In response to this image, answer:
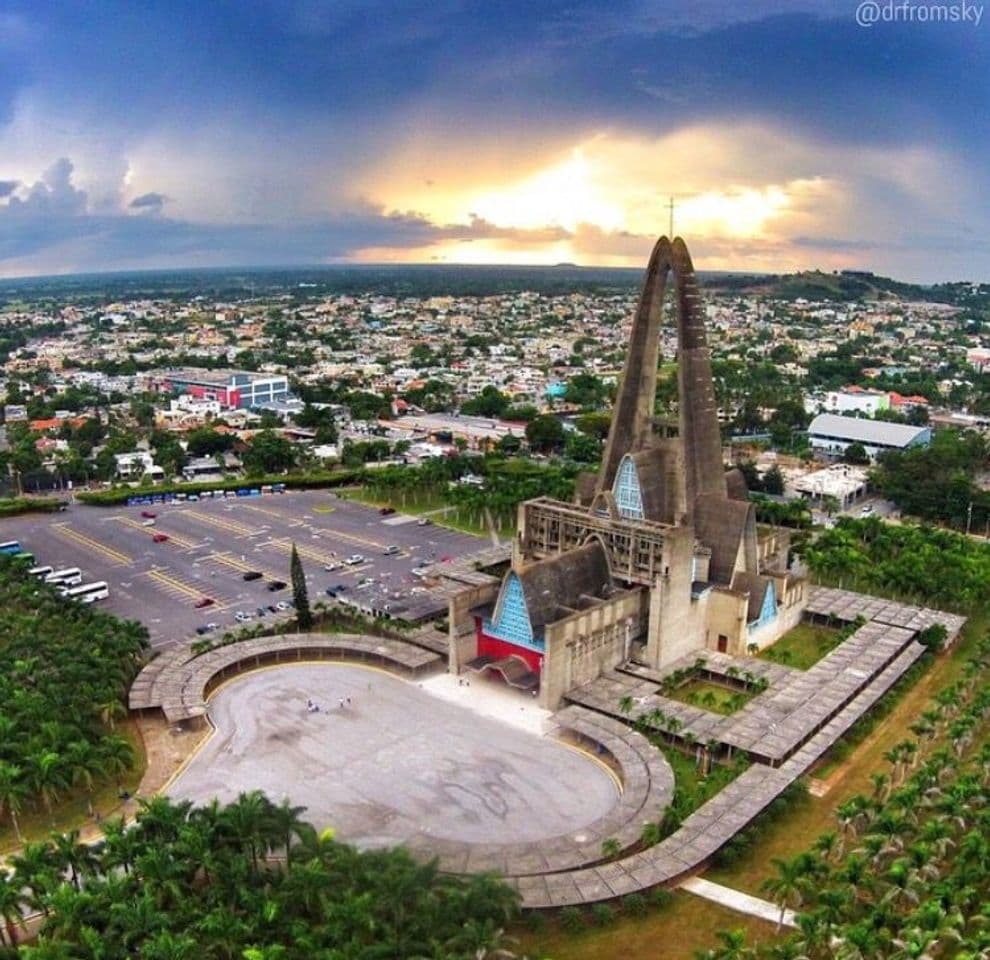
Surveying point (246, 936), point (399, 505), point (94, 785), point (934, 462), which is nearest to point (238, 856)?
point (246, 936)

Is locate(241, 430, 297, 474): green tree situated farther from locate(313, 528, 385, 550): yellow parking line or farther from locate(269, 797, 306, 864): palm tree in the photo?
locate(269, 797, 306, 864): palm tree

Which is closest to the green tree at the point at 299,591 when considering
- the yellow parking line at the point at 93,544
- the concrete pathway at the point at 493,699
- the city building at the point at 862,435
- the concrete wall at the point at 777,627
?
the concrete pathway at the point at 493,699

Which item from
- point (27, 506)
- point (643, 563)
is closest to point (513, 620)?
point (643, 563)

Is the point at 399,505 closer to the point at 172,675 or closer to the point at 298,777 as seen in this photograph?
the point at 172,675

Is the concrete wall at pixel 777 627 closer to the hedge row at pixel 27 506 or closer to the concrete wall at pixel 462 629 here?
the concrete wall at pixel 462 629

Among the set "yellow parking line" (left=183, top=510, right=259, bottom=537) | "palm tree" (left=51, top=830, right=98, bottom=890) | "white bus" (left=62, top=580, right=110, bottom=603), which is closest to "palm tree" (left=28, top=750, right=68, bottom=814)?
"palm tree" (left=51, top=830, right=98, bottom=890)

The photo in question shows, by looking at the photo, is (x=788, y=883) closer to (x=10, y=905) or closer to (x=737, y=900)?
(x=737, y=900)
